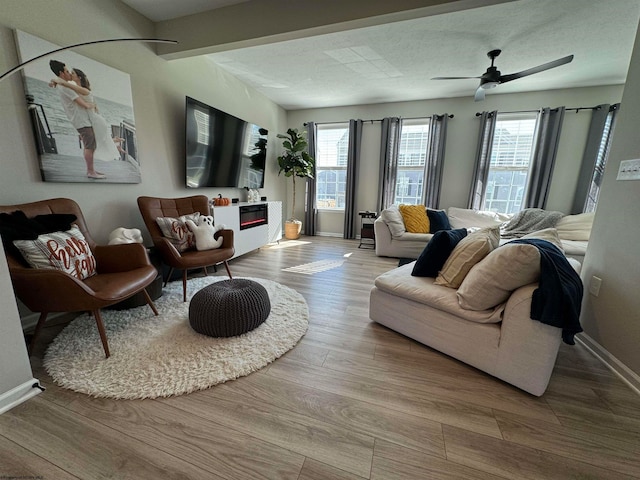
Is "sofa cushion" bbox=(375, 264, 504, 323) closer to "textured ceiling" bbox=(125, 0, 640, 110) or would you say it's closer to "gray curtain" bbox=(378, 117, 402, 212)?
"textured ceiling" bbox=(125, 0, 640, 110)

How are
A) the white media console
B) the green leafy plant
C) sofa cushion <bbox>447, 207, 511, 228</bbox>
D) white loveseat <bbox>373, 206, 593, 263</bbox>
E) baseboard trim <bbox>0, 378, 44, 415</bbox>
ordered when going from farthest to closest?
the green leafy plant → sofa cushion <bbox>447, 207, 511, 228</bbox> → white loveseat <bbox>373, 206, 593, 263</bbox> → the white media console → baseboard trim <bbox>0, 378, 44, 415</bbox>

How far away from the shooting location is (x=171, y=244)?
2.41 meters

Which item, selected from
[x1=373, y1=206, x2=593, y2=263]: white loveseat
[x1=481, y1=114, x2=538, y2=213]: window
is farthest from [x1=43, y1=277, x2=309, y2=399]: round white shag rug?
[x1=481, y1=114, x2=538, y2=213]: window

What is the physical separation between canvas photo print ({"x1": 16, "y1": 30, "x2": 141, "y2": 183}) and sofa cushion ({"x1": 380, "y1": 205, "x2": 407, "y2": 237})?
3.32 metres

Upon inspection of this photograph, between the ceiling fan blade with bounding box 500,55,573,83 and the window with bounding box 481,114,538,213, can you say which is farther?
the window with bounding box 481,114,538,213

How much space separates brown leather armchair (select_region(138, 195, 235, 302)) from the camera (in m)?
2.38

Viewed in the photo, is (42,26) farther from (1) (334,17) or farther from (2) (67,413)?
(2) (67,413)

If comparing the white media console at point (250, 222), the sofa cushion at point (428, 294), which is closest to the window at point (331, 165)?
the white media console at point (250, 222)

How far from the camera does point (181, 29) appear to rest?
2.57 m

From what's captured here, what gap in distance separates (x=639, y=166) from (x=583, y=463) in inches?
66.0

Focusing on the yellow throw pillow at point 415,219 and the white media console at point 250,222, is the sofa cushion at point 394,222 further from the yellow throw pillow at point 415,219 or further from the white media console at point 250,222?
the white media console at point 250,222

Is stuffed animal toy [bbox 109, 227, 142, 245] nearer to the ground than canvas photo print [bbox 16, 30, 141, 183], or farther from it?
nearer to the ground

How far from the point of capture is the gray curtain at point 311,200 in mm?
5336

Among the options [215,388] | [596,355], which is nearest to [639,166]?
[596,355]
